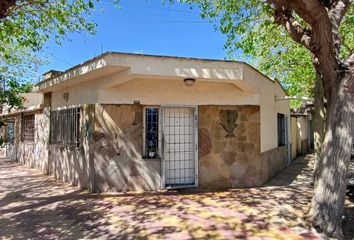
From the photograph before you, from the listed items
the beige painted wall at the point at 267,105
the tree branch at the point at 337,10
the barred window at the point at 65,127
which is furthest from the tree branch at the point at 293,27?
the barred window at the point at 65,127

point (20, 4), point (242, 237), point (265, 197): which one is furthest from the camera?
point (20, 4)

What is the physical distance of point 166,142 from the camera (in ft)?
28.2

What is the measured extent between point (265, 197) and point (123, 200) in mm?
3788

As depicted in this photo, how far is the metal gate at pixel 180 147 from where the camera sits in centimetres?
863

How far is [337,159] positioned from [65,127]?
8.32 meters

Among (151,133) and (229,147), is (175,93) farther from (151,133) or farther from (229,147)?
(229,147)

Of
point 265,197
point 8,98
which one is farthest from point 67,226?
point 8,98

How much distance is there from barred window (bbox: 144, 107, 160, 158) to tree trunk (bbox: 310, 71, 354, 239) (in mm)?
4499

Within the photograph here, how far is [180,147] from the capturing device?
8.76 metres

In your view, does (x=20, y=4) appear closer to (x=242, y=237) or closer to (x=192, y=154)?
(x=192, y=154)

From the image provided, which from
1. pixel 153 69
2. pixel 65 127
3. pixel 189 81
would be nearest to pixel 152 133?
pixel 189 81

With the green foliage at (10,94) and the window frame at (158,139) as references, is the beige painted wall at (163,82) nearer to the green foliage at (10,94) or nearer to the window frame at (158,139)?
the window frame at (158,139)

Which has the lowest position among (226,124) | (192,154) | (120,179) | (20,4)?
(120,179)

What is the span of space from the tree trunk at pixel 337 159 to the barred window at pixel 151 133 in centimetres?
450
